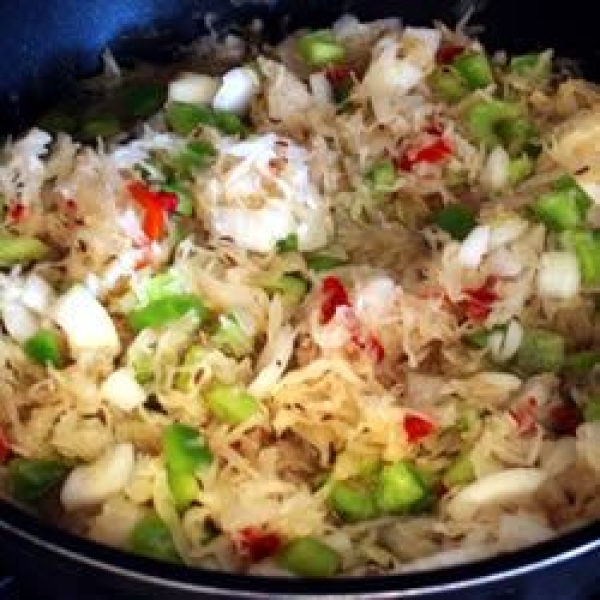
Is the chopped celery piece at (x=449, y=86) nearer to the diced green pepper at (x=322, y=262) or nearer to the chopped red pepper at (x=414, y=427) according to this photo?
the diced green pepper at (x=322, y=262)

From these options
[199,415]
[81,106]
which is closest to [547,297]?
[199,415]

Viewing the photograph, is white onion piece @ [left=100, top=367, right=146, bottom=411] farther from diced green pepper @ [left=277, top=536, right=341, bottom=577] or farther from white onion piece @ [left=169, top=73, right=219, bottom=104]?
white onion piece @ [left=169, top=73, right=219, bottom=104]

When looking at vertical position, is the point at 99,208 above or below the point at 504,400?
above

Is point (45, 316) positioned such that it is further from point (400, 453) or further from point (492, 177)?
point (492, 177)

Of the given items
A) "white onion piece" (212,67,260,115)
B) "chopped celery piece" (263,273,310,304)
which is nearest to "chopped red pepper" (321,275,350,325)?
"chopped celery piece" (263,273,310,304)

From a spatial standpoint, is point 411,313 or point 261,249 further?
point 261,249

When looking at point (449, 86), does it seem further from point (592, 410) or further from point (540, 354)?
point (592, 410)

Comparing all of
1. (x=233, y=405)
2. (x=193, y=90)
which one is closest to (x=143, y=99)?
(x=193, y=90)
